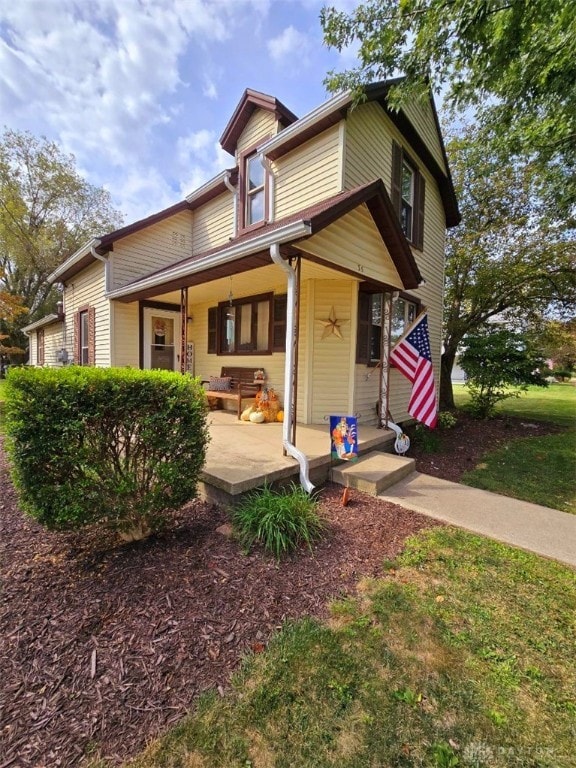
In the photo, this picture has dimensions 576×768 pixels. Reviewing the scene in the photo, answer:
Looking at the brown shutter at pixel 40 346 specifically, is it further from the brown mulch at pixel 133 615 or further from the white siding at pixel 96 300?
the brown mulch at pixel 133 615

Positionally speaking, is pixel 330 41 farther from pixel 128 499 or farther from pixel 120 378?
pixel 128 499

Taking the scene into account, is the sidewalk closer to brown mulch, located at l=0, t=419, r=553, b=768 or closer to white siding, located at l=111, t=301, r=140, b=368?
brown mulch, located at l=0, t=419, r=553, b=768

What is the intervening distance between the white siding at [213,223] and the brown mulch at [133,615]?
792cm

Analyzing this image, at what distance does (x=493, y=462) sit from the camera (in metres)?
6.73

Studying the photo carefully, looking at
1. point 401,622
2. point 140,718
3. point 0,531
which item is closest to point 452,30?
point 401,622

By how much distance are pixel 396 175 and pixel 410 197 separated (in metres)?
1.02

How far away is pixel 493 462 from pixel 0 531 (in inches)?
299

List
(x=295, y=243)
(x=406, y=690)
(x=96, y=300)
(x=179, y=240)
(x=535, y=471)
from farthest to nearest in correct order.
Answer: (x=179, y=240)
(x=96, y=300)
(x=535, y=471)
(x=295, y=243)
(x=406, y=690)

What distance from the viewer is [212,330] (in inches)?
354

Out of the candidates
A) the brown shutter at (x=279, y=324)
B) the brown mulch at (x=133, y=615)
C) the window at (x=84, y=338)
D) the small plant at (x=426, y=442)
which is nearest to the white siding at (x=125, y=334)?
the window at (x=84, y=338)

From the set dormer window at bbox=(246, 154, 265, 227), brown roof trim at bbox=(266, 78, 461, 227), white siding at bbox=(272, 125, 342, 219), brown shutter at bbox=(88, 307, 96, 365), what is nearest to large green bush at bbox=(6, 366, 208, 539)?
white siding at bbox=(272, 125, 342, 219)

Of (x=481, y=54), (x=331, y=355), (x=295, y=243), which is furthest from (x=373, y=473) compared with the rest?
(x=481, y=54)

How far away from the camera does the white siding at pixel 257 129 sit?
25.5 feet

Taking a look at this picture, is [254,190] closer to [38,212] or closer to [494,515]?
[494,515]
